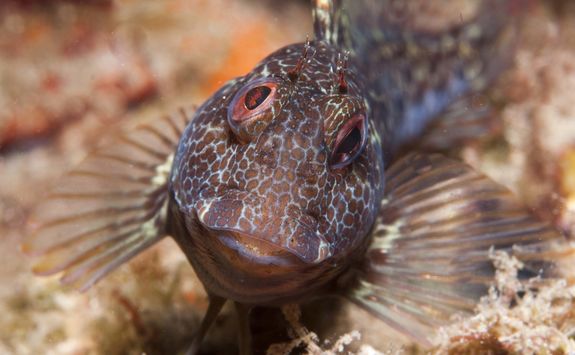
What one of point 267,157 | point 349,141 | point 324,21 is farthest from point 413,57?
point 267,157

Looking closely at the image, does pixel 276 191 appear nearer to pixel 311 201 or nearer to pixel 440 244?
pixel 311 201

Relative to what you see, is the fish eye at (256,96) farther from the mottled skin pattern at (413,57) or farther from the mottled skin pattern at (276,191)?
the mottled skin pattern at (413,57)

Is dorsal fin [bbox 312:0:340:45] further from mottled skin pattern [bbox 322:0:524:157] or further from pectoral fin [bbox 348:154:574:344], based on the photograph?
pectoral fin [bbox 348:154:574:344]

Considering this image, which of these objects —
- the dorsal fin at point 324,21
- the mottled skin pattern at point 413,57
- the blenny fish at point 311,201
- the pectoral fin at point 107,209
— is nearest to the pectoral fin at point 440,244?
the blenny fish at point 311,201

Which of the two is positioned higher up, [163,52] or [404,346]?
[163,52]

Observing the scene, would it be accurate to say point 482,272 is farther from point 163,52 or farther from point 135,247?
point 163,52

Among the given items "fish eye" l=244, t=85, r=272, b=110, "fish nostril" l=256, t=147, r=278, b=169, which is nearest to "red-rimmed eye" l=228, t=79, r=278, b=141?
"fish eye" l=244, t=85, r=272, b=110

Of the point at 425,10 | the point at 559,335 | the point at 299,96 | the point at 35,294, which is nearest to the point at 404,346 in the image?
the point at 559,335
